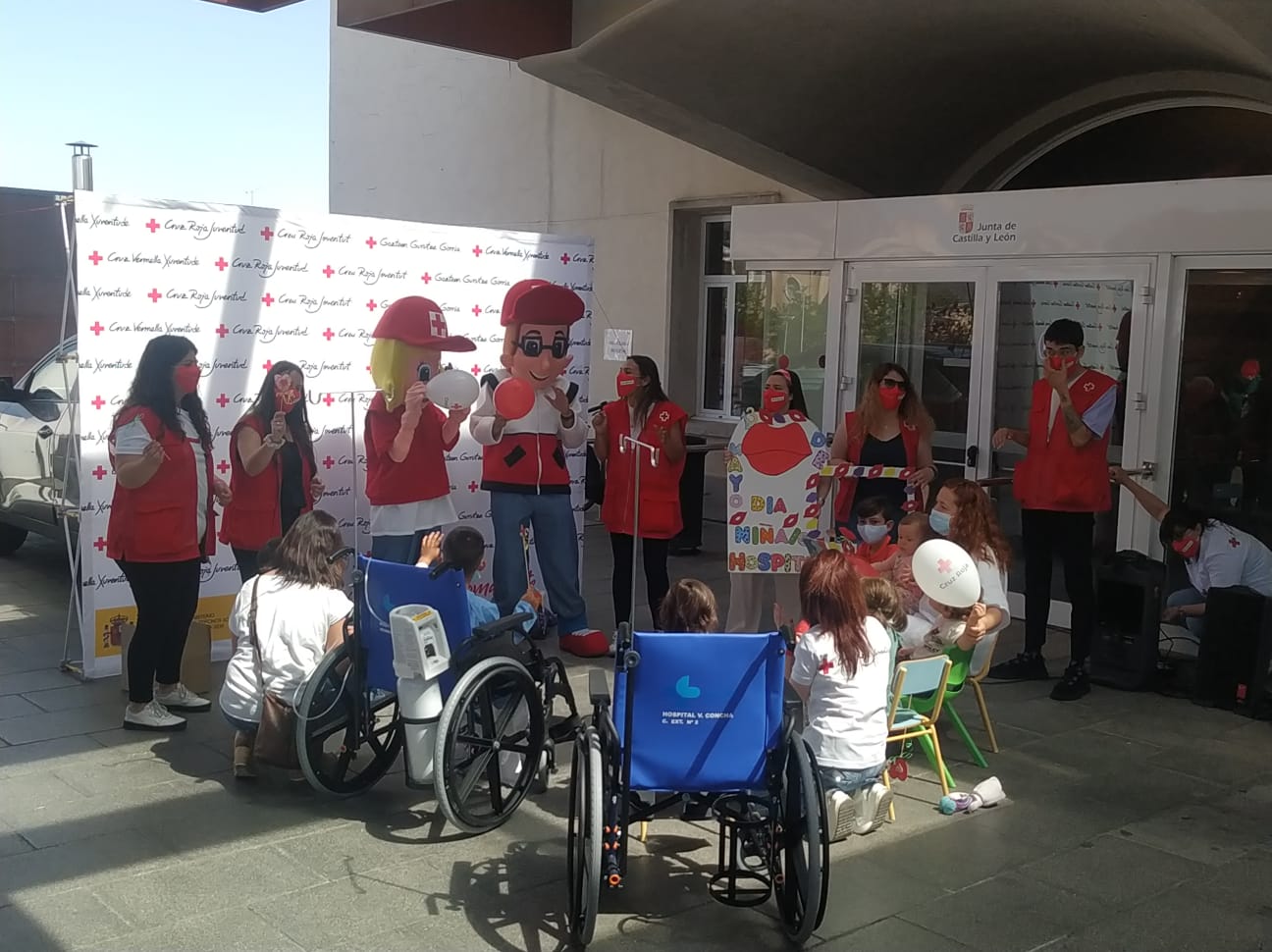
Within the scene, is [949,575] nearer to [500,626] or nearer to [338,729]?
[500,626]

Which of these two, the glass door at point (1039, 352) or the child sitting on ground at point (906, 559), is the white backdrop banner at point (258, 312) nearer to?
the glass door at point (1039, 352)

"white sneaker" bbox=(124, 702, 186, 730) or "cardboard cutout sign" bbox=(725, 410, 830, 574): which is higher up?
"cardboard cutout sign" bbox=(725, 410, 830, 574)

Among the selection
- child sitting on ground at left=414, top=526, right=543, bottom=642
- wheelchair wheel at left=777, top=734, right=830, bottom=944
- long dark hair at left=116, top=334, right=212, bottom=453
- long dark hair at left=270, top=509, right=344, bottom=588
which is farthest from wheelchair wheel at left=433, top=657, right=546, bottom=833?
long dark hair at left=116, top=334, right=212, bottom=453

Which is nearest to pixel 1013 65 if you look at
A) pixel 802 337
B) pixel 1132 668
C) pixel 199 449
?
pixel 802 337

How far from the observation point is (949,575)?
16.2 ft

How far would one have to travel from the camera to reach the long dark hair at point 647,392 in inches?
271

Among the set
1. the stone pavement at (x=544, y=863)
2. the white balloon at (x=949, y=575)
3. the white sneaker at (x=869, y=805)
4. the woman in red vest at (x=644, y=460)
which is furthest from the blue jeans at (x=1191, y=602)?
the white sneaker at (x=869, y=805)

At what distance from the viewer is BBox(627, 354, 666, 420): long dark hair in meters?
6.88

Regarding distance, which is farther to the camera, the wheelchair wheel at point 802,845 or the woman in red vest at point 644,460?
the woman in red vest at point 644,460

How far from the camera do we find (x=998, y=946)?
3764 millimetres

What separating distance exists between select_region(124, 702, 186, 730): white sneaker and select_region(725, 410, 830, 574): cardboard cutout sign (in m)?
2.75

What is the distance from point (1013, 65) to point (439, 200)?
848 centimetres

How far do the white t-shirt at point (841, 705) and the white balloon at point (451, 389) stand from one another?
2.80 meters

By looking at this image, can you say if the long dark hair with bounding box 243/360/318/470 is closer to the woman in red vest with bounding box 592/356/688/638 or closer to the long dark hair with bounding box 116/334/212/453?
the long dark hair with bounding box 116/334/212/453
